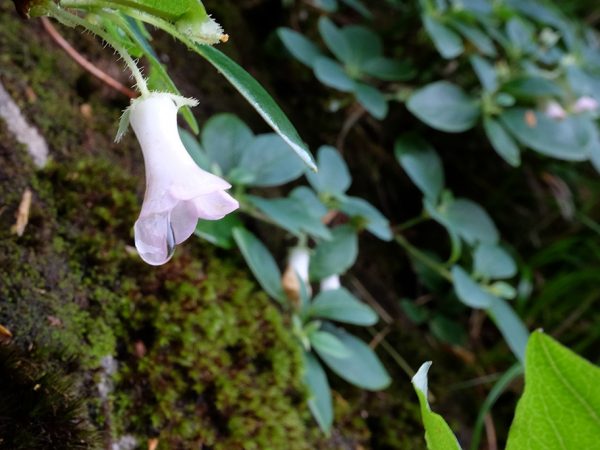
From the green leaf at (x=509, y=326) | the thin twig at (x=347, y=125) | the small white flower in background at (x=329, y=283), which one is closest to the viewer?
the small white flower in background at (x=329, y=283)

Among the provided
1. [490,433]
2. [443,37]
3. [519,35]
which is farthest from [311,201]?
[519,35]

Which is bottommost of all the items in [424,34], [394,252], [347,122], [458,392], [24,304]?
[458,392]

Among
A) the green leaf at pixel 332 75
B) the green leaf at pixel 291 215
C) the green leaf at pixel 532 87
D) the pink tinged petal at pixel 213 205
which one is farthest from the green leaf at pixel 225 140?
the green leaf at pixel 532 87

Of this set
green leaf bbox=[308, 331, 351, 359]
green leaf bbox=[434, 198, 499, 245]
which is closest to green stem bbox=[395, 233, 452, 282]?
green leaf bbox=[434, 198, 499, 245]

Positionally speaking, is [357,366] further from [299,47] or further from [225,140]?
[299,47]

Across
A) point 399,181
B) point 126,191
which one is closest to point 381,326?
point 399,181

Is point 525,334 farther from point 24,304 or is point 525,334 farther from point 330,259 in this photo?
point 24,304

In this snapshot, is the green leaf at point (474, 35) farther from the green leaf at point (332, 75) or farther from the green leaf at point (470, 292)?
the green leaf at point (470, 292)
